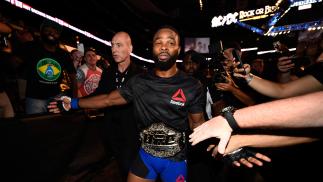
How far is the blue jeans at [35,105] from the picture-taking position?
3.94 meters

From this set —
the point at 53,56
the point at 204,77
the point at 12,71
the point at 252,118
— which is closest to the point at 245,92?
the point at 204,77

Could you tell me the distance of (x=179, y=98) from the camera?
254 centimetres

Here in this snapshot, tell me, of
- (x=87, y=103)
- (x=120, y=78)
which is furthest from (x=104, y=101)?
(x=120, y=78)

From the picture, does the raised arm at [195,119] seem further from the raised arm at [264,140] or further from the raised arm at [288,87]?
the raised arm at [288,87]

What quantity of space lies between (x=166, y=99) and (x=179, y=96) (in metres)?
0.15

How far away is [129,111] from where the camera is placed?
129 inches

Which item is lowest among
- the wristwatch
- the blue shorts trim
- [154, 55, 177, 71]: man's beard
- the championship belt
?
the blue shorts trim

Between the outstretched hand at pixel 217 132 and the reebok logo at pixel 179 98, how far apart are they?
110cm

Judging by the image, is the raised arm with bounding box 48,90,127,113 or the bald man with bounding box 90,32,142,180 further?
the bald man with bounding box 90,32,142,180

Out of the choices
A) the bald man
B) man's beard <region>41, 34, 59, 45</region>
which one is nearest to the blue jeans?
man's beard <region>41, 34, 59, 45</region>

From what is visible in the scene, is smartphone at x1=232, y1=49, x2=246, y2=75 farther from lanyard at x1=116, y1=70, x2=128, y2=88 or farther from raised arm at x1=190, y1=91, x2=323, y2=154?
raised arm at x1=190, y1=91, x2=323, y2=154

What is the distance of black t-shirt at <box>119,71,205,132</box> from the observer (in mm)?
2545

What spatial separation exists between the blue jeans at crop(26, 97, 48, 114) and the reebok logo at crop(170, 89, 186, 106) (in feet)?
8.69

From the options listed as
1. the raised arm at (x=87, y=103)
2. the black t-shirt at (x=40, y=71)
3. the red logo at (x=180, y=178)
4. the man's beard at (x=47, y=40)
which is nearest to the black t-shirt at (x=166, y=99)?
the raised arm at (x=87, y=103)
